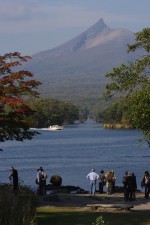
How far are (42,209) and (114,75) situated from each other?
6569mm

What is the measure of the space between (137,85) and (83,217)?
516 cm

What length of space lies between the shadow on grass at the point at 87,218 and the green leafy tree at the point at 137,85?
286 cm

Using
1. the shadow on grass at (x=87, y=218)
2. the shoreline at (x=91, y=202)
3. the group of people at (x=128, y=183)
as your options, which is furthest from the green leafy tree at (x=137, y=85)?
the group of people at (x=128, y=183)

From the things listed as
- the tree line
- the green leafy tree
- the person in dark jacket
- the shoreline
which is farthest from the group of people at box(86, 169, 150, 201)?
the green leafy tree

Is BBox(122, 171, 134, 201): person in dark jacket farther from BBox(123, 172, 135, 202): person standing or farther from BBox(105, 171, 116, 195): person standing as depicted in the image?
BBox(105, 171, 116, 195): person standing

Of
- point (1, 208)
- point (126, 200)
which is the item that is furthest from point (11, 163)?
point (1, 208)

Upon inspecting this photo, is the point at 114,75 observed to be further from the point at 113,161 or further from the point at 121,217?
the point at 113,161

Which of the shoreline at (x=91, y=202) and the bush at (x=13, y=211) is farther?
the shoreline at (x=91, y=202)

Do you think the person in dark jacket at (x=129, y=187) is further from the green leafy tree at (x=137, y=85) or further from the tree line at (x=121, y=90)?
the green leafy tree at (x=137, y=85)

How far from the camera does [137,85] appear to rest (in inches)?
846

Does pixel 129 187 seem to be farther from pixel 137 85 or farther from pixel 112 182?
pixel 137 85

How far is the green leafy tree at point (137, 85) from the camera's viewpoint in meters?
20.3

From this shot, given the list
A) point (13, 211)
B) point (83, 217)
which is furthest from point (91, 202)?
point (13, 211)

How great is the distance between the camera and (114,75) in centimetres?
2155
